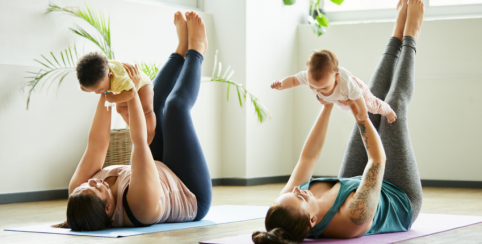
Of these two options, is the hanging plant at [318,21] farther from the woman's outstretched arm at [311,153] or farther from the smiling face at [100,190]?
the smiling face at [100,190]

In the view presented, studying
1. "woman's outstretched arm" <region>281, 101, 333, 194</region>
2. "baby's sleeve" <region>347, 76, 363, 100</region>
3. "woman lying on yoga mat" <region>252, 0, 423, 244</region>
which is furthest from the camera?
"woman's outstretched arm" <region>281, 101, 333, 194</region>

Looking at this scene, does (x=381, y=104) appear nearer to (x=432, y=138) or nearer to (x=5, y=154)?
(x=5, y=154)

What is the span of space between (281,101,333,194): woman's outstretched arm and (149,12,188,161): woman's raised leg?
741 millimetres

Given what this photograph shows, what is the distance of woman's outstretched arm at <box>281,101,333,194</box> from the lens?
2.26m

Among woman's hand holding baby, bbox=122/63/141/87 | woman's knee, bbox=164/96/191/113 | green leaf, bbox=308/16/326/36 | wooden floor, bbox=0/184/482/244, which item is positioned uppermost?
green leaf, bbox=308/16/326/36

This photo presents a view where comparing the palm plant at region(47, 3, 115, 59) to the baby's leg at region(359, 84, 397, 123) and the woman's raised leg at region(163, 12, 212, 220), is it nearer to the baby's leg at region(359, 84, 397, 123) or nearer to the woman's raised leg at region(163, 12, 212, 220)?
the woman's raised leg at region(163, 12, 212, 220)

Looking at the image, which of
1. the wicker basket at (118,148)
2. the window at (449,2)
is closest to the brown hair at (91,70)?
the wicker basket at (118,148)

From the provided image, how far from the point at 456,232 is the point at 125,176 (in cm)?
143

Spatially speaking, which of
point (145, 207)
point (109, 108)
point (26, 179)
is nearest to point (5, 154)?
point (26, 179)

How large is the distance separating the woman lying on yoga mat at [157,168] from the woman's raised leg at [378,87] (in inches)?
26.6

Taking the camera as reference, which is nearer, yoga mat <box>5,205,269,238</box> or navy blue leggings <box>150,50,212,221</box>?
yoga mat <box>5,205,269,238</box>

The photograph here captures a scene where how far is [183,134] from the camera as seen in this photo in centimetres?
256

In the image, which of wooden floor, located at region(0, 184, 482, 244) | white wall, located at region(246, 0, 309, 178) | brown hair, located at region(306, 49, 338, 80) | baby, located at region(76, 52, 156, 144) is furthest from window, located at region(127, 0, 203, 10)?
brown hair, located at region(306, 49, 338, 80)

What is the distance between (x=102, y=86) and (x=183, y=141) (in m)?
0.62
